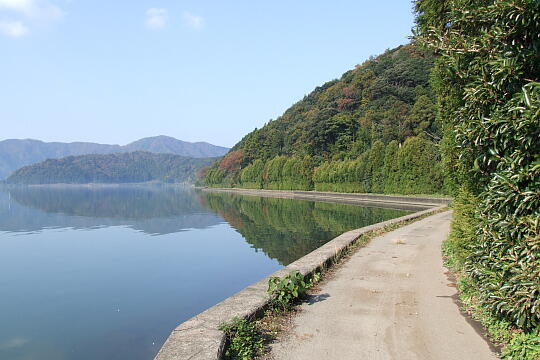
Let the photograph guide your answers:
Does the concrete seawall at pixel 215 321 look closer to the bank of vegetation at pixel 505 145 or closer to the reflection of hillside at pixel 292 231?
the bank of vegetation at pixel 505 145

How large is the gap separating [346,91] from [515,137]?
81.1 m

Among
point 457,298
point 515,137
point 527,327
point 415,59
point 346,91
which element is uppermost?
point 415,59

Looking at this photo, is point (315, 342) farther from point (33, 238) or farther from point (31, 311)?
point (33, 238)

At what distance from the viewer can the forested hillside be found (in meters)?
40.2

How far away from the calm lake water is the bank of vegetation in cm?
534

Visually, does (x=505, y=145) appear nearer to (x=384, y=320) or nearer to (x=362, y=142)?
(x=384, y=320)

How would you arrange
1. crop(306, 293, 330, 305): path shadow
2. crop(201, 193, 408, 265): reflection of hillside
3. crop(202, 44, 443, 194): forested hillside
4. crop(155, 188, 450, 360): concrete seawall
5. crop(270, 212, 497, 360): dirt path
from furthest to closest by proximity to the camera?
1. crop(202, 44, 443, 194): forested hillside
2. crop(201, 193, 408, 265): reflection of hillside
3. crop(306, 293, 330, 305): path shadow
4. crop(270, 212, 497, 360): dirt path
5. crop(155, 188, 450, 360): concrete seawall

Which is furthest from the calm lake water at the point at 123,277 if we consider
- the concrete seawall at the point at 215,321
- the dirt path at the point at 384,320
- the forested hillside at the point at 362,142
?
the forested hillside at the point at 362,142

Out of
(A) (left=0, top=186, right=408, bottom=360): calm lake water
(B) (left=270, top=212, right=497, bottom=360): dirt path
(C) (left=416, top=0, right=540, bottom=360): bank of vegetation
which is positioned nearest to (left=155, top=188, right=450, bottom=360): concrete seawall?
(B) (left=270, top=212, right=497, bottom=360): dirt path

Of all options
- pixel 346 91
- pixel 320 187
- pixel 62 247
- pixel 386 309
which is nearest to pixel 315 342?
pixel 386 309

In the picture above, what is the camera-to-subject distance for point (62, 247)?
18.6 metres

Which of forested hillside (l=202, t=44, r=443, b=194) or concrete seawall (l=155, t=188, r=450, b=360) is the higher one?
forested hillside (l=202, t=44, r=443, b=194)

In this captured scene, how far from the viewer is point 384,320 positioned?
5129 millimetres

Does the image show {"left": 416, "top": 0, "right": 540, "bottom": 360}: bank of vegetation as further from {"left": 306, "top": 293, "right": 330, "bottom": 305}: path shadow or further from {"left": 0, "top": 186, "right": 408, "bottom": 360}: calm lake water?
{"left": 0, "top": 186, "right": 408, "bottom": 360}: calm lake water
